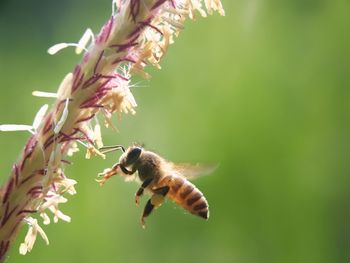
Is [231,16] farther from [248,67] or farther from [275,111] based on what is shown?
[275,111]

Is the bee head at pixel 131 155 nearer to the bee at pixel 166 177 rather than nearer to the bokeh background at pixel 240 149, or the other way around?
the bee at pixel 166 177

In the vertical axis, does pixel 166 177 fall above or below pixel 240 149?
below

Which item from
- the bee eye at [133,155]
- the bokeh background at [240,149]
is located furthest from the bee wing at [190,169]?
the bokeh background at [240,149]

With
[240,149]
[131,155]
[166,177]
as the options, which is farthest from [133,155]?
[240,149]

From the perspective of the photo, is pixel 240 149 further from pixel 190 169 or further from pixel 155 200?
pixel 155 200

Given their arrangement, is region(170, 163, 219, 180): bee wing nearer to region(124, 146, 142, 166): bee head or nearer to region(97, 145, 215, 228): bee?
region(97, 145, 215, 228): bee

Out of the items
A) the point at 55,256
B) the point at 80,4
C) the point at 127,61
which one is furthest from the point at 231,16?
the point at 127,61

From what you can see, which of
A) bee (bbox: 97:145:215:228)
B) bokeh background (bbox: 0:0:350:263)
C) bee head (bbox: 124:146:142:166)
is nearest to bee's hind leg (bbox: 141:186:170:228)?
bee (bbox: 97:145:215:228)
